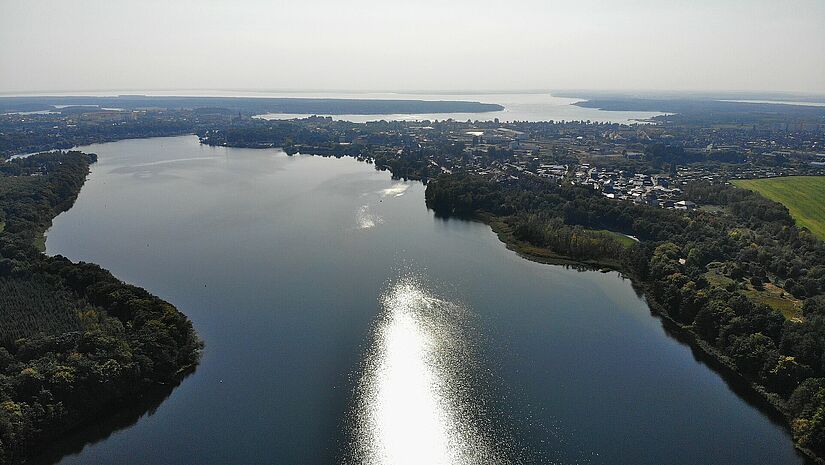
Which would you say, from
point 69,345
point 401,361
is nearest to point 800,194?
point 401,361

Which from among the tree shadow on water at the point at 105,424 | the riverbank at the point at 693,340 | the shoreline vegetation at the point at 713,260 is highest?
the shoreline vegetation at the point at 713,260

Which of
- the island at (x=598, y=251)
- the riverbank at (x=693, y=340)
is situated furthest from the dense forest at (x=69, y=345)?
the riverbank at (x=693, y=340)

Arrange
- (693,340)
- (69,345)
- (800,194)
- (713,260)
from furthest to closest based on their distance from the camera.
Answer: (800,194) → (713,260) → (693,340) → (69,345)

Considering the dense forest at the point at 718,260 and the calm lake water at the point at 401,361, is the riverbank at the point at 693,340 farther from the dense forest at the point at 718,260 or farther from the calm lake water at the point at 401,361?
the calm lake water at the point at 401,361

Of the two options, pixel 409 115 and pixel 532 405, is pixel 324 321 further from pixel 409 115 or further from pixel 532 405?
pixel 409 115

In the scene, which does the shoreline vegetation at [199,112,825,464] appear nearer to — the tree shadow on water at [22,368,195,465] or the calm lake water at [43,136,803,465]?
the calm lake water at [43,136,803,465]

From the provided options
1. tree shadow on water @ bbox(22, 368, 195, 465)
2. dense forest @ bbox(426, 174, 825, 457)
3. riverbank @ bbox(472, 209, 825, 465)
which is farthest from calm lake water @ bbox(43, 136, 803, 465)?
dense forest @ bbox(426, 174, 825, 457)

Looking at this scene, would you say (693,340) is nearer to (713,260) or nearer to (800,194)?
(713,260)
